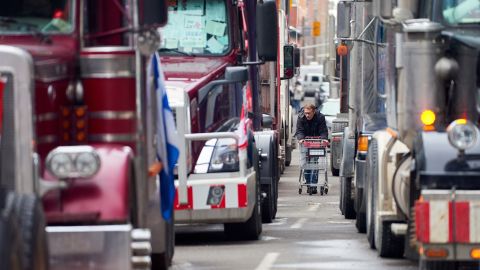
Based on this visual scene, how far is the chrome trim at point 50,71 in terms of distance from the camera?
347 inches

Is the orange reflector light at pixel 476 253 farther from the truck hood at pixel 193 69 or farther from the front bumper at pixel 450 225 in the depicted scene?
the truck hood at pixel 193 69

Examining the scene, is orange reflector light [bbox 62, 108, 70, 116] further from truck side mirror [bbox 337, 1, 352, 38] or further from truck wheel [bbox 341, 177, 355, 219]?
truck side mirror [bbox 337, 1, 352, 38]

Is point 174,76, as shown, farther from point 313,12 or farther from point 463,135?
point 313,12

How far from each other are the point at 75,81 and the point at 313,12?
114m

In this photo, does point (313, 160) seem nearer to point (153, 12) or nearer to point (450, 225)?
point (450, 225)

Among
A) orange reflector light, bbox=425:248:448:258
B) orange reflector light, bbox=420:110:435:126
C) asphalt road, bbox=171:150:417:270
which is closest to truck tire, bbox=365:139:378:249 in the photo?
asphalt road, bbox=171:150:417:270

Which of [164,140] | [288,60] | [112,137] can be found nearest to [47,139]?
[112,137]

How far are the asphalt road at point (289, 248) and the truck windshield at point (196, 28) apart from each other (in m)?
2.05

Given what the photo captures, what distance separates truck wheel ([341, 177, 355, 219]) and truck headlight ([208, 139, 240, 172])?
430 centimetres

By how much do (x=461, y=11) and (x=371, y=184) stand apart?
3025 millimetres

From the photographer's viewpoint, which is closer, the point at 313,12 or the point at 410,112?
the point at 410,112

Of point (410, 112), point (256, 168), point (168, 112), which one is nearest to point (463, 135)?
point (410, 112)

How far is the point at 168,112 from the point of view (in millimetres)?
11305

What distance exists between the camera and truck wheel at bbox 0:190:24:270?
7137mm
